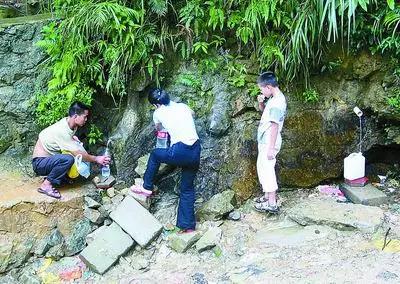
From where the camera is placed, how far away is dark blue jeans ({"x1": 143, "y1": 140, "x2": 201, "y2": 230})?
17.9 ft

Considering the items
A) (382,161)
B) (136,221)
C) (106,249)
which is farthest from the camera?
(382,161)

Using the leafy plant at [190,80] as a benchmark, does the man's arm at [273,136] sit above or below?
below

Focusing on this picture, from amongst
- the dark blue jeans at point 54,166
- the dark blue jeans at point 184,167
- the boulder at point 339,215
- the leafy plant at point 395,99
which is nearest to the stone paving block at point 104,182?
the dark blue jeans at point 54,166

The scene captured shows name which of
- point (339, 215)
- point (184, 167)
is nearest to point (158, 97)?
point (184, 167)

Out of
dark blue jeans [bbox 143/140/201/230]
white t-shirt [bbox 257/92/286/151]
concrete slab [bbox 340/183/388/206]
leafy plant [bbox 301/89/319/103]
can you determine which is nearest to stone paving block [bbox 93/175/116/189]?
dark blue jeans [bbox 143/140/201/230]

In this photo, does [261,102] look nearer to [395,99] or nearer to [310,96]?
[310,96]

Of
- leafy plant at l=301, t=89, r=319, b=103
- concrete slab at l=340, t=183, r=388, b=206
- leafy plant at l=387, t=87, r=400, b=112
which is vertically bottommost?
concrete slab at l=340, t=183, r=388, b=206

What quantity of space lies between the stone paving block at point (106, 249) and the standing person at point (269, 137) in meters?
1.62

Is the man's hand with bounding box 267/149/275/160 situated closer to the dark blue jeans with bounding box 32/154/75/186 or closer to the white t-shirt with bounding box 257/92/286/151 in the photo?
the white t-shirt with bounding box 257/92/286/151

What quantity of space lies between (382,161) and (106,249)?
388 cm

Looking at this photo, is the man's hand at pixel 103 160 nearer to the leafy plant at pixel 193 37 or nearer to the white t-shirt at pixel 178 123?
the leafy plant at pixel 193 37

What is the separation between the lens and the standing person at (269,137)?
539 cm

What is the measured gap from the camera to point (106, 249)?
555 cm

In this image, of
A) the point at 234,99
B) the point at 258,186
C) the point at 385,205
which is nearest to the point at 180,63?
the point at 234,99
